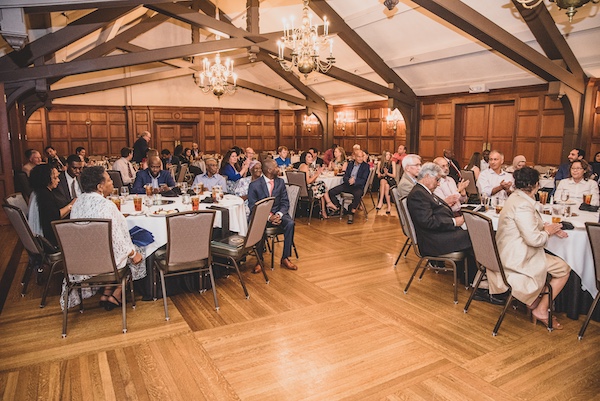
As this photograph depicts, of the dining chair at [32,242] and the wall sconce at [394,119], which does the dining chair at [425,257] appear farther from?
the wall sconce at [394,119]

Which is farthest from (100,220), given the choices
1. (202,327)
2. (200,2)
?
(200,2)

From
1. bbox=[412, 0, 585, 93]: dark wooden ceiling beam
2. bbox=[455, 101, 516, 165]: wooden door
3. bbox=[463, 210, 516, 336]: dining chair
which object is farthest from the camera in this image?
bbox=[455, 101, 516, 165]: wooden door

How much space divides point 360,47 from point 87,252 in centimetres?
896

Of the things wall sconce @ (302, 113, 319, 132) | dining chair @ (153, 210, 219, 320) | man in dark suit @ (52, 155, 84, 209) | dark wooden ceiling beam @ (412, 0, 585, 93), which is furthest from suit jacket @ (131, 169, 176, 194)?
wall sconce @ (302, 113, 319, 132)

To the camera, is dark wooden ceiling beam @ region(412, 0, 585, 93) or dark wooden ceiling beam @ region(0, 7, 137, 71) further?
dark wooden ceiling beam @ region(0, 7, 137, 71)

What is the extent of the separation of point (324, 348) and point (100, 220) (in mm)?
2064

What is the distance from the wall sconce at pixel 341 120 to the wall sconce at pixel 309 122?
1.17m

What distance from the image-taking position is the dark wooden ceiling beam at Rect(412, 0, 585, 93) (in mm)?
6246

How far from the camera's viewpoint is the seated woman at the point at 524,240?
340cm

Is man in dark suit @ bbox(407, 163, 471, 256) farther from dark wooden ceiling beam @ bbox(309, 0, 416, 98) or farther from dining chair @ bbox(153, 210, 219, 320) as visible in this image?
dark wooden ceiling beam @ bbox(309, 0, 416, 98)

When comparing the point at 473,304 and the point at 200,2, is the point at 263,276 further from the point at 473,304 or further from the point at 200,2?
the point at 200,2

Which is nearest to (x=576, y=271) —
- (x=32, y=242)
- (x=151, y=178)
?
(x=32, y=242)

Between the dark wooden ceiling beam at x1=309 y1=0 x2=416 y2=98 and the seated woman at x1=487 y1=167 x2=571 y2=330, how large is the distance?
25.2 ft

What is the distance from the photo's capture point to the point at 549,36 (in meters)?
7.24
